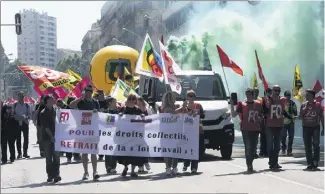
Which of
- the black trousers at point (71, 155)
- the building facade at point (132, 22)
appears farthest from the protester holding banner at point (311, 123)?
the building facade at point (132, 22)

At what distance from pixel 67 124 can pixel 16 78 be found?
82.7 m

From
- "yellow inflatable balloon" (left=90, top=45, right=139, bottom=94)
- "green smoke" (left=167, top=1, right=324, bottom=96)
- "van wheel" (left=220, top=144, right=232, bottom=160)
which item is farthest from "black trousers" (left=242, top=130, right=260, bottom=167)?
"green smoke" (left=167, top=1, right=324, bottom=96)

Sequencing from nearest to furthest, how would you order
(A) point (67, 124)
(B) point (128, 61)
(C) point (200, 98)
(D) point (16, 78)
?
(A) point (67, 124)
(C) point (200, 98)
(B) point (128, 61)
(D) point (16, 78)

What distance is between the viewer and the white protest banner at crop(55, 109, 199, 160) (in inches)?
476

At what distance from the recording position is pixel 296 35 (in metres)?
43.6

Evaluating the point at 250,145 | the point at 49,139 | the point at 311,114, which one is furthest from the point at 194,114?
the point at 49,139

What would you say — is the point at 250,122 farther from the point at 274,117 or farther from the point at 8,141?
the point at 8,141

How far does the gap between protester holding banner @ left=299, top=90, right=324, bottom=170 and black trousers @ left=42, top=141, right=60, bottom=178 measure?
555 cm

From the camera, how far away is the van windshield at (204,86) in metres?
16.7

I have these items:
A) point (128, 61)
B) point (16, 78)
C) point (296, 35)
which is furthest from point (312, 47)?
point (16, 78)

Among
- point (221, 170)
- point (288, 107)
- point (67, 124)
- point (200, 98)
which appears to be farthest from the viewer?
point (288, 107)

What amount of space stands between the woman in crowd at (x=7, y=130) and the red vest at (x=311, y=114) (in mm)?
8182

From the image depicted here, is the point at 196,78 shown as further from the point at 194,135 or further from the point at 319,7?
the point at 319,7

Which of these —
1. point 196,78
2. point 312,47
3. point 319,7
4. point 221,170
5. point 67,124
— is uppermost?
point 319,7
